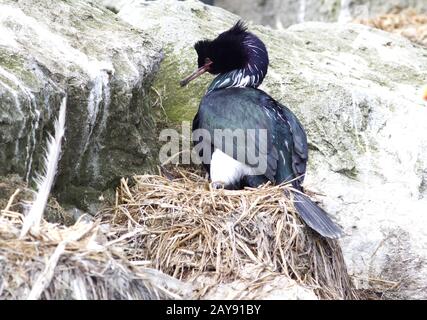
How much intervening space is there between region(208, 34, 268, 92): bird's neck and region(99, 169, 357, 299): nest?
975 mm

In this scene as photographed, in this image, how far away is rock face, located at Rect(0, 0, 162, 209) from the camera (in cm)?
523

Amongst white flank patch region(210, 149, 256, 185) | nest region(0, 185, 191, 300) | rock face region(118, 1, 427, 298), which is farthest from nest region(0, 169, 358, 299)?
rock face region(118, 1, 427, 298)

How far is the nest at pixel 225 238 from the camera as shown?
5309 mm

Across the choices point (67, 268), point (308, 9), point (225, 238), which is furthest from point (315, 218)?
point (308, 9)

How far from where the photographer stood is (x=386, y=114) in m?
7.07

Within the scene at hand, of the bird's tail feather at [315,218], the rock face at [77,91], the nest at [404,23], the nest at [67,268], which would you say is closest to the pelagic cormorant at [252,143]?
the bird's tail feather at [315,218]

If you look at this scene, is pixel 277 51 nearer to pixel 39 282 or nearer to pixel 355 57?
pixel 355 57

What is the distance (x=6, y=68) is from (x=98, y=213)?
108 cm

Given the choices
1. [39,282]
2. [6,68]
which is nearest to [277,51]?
[6,68]

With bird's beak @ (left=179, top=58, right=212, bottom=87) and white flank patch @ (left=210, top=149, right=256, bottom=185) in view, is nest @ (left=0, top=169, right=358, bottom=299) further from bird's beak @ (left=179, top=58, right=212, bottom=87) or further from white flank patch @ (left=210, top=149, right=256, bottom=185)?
bird's beak @ (left=179, top=58, right=212, bottom=87)

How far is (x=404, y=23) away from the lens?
1148 centimetres

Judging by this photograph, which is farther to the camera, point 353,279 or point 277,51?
point 277,51

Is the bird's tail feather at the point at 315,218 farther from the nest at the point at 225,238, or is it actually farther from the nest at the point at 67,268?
the nest at the point at 67,268
